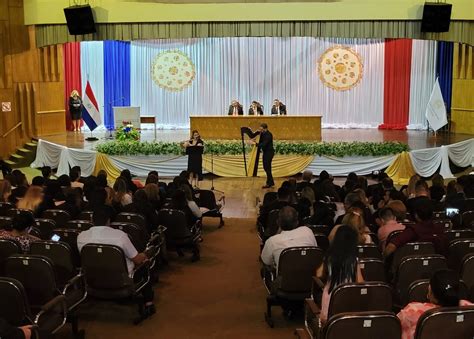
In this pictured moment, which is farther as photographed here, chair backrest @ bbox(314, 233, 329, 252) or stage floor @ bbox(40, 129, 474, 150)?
stage floor @ bbox(40, 129, 474, 150)

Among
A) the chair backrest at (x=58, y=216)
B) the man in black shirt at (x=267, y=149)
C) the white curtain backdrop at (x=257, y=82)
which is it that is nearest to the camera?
the chair backrest at (x=58, y=216)

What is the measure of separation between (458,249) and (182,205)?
354cm

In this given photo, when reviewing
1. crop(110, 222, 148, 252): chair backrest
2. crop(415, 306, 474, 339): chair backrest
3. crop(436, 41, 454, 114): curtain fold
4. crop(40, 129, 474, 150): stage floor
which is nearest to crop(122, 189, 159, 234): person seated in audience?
crop(110, 222, 148, 252): chair backrest

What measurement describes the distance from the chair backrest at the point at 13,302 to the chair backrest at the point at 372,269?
8.15 ft

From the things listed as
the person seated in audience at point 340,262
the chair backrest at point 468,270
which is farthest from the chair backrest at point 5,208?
the chair backrest at point 468,270

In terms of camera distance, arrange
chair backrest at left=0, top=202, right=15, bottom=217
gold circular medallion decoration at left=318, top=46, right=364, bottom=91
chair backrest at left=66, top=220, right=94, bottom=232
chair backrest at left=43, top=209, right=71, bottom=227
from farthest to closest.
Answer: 1. gold circular medallion decoration at left=318, top=46, right=364, bottom=91
2. chair backrest at left=0, top=202, right=15, bottom=217
3. chair backrest at left=43, top=209, right=71, bottom=227
4. chair backrest at left=66, top=220, right=94, bottom=232

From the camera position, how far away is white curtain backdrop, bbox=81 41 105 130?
2217 centimetres

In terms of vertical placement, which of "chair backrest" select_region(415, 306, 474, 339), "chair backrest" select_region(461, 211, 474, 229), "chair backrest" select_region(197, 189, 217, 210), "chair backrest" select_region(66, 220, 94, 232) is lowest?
"chair backrest" select_region(197, 189, 217, 210)

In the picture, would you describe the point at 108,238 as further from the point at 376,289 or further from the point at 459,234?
the point at 459,234

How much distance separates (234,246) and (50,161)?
8477 mm

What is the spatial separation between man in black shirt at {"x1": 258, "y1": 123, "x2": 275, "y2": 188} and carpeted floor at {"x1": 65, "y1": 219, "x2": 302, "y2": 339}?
211 inches

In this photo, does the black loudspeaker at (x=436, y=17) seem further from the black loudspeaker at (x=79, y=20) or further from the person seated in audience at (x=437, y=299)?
the person seated in audience at (x=437, y=299)

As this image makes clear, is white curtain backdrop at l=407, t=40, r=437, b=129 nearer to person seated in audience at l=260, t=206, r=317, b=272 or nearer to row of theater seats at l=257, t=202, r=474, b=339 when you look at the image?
row of theater seats at l=257, t=202, r=474, b=339

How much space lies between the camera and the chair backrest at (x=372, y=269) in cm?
471
